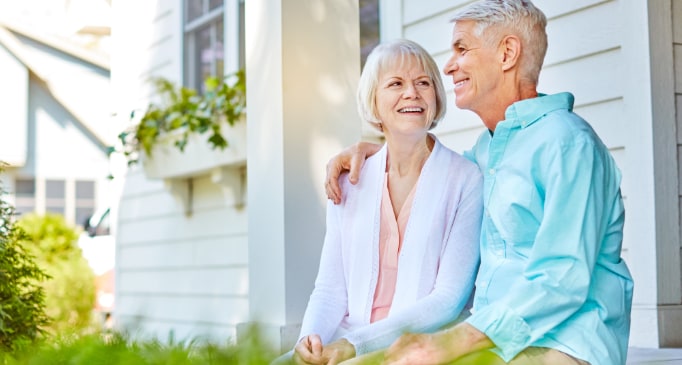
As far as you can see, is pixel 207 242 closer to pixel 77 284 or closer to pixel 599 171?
pixel 77 284

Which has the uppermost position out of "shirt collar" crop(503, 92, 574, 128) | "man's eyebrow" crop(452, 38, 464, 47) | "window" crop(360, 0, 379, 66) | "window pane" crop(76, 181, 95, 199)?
"window" crop(360, 0, 379, 66)

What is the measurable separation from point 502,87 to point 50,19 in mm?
19090

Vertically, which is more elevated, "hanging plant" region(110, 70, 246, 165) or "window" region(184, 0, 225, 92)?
"window" region(184, 0, 225, 92)

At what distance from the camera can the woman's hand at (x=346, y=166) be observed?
2.35 m

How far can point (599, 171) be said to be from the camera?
1781 mm

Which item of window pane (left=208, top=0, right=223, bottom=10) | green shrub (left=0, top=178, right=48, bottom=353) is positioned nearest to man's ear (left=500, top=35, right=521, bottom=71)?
green shrub (left=0, top=178, right=48, bottom=353)

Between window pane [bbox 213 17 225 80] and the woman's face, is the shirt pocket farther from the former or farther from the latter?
window pane [bbox 213 17 225 80]

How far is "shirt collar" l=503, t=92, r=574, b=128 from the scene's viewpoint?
192 cm

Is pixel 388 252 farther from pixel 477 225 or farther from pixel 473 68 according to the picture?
pixel 473 68

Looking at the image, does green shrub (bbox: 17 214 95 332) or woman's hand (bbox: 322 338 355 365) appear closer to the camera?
woman's hand (bbox: 322 338 355 365)

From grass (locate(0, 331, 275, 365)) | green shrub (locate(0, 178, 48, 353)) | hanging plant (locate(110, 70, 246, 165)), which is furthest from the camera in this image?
hanging plant (locate(110, 70, 246, 165))

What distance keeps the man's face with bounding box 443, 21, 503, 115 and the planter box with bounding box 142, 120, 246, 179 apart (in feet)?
12.6

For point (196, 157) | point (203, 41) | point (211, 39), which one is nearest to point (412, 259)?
point (196, 157)

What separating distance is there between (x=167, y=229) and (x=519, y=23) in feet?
19.0
